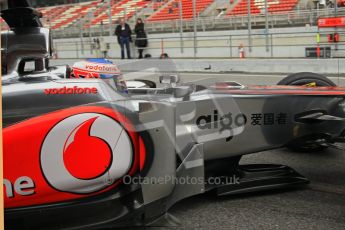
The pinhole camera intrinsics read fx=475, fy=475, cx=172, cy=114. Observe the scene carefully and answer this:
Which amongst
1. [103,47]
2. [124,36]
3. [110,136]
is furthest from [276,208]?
[103,47]

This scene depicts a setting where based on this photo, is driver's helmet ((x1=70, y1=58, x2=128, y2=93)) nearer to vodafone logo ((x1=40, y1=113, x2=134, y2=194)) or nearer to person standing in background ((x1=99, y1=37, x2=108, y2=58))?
vodafone logo ((x1=40, y1=113, x2=134, y2=194))

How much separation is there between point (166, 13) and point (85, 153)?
1821 centimetres

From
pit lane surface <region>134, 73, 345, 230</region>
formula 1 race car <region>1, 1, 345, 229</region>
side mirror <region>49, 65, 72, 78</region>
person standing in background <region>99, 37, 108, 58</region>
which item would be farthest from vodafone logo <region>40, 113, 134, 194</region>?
person standing in background <region>99, 37, 108, 58</region>

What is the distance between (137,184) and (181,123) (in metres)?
0.60

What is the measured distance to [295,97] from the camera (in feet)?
11.1

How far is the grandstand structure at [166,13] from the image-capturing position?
636 inches

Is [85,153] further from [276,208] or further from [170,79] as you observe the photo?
[276,208]

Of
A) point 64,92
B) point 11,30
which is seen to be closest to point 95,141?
point 64,92

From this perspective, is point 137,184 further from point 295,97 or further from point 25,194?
point 295,97

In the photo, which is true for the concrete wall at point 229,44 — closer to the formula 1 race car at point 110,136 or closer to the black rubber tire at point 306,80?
the black rubber tire at point 306,80

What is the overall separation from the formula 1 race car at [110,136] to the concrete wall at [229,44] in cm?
1071

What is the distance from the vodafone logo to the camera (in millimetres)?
2639

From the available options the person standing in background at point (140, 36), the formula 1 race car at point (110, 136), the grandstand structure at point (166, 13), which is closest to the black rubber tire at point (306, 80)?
the formula 1 race car at point (110, 136)

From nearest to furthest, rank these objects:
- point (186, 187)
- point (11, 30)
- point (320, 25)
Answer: point (186, 187) → point (11, 30) → point (320, 25)
